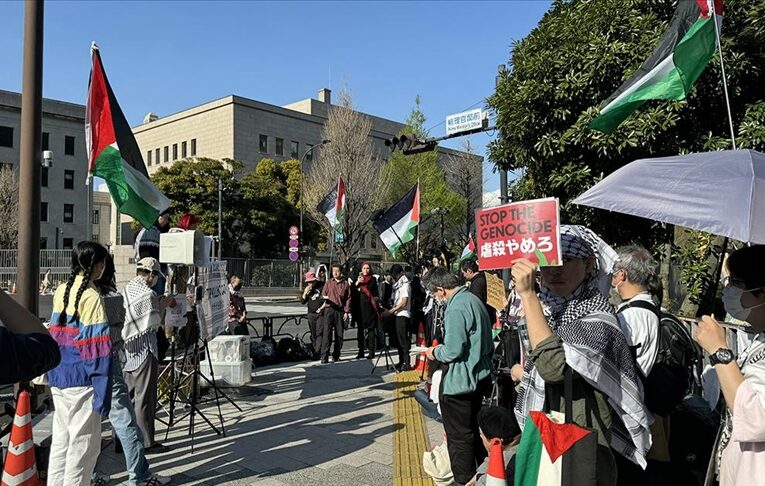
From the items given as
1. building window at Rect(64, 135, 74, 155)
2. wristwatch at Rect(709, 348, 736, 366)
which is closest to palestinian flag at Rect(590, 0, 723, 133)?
wristwatch at Rect(709, 348, 736, 366)

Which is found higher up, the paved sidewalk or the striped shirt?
the striped shirt

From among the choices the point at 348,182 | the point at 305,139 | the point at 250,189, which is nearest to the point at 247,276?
the point at 250,189

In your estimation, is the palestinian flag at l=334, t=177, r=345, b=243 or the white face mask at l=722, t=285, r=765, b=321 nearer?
the white face mask at l=722, t=285, r=765, b=321

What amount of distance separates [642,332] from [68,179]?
183 feet

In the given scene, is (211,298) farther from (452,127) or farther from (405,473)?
(452,127)

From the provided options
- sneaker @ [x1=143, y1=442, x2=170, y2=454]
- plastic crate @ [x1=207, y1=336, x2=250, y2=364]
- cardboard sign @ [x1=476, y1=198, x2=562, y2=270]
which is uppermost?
cardboard sign @ [x1=476, y1=198, x2=562, y2=270]

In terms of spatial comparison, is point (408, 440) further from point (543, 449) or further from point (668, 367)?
point (543, 449)

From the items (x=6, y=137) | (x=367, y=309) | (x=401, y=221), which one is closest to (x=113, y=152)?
(x=401, y=221)

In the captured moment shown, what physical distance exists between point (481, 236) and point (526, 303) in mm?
635

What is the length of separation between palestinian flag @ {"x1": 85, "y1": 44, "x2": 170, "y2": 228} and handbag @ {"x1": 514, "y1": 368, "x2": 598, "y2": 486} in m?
4.91

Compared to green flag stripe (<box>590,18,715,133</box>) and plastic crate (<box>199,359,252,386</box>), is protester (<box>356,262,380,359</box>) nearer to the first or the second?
plastic crate (<box>199,359,252,386</box>)

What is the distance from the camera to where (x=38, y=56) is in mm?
6109

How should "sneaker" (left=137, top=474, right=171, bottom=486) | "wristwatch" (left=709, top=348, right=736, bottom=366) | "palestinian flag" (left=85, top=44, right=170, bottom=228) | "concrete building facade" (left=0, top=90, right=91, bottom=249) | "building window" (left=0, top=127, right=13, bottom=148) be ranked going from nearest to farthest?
"wristwatch" (left=709, top=348, right=736, bottom=366), "sneaker" (left=137, top=474, right=171, bottom=486), "palestinian flag" (left=85, top=44, right=170, bottom=228), "building window" (left=0, top=127, right=13, bottom=148), "concrete building facade" (left=0, top=90, right=91, bottom=249)

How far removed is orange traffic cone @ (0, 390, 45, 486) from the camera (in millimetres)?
3211
